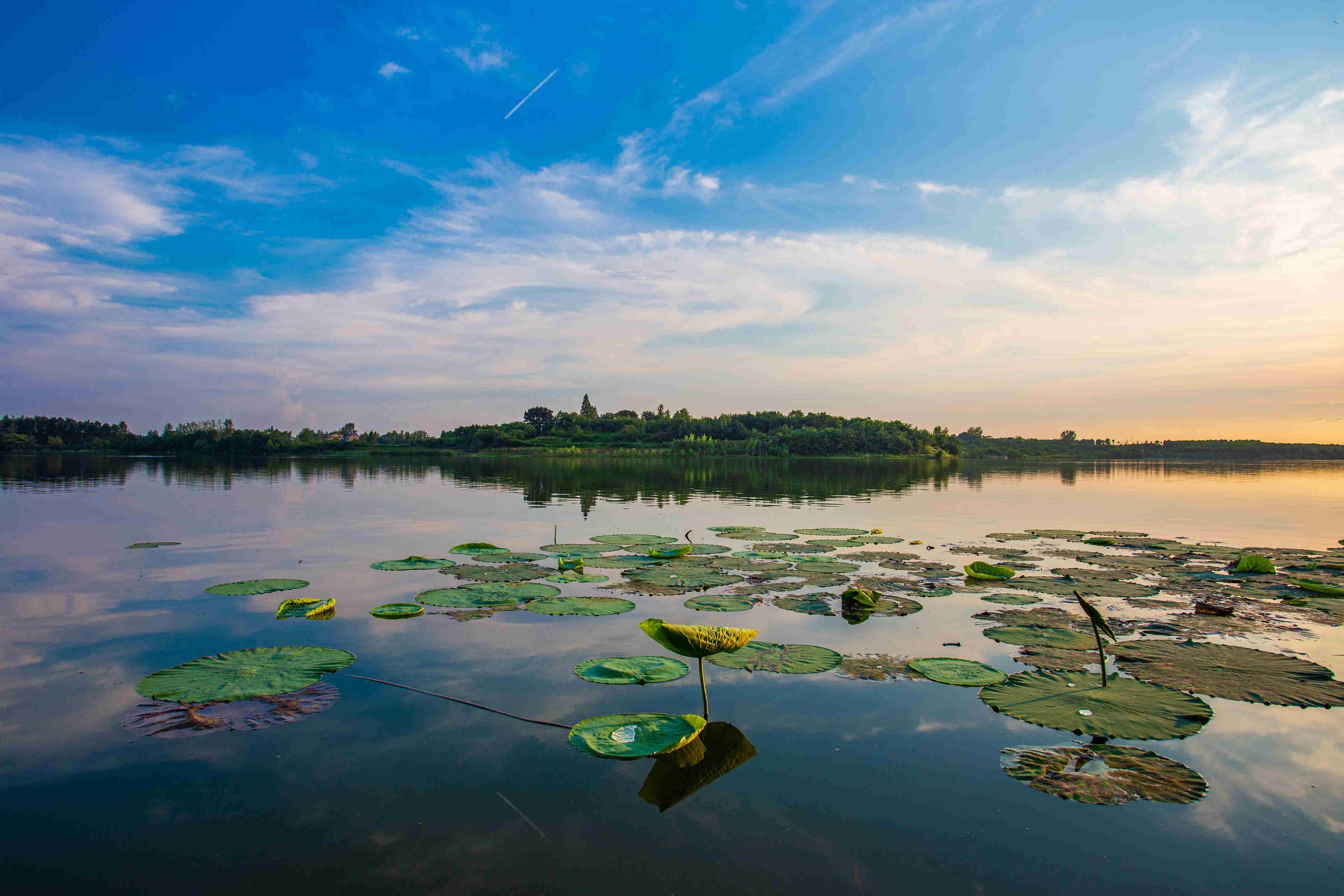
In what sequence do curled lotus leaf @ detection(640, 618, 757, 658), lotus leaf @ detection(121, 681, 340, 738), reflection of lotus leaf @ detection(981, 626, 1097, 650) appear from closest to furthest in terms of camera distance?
curled lotus leaf @ detection(640, 618, 757, 658), lotus leaf @ detection(121, 681, 340, 738), reflection of lotus leaf @ detection(981, 626, 1097, 650)

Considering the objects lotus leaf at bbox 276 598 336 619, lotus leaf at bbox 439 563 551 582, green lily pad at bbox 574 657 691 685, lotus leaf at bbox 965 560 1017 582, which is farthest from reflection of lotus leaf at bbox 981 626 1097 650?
lotus leaf at bbox 276 598 336 619

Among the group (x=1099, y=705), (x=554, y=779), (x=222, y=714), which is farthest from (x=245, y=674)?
(x=1099, y=705)

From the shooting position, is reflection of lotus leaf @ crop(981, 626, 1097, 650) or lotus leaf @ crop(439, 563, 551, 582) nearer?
reflection of lotus leaf @ crop(981, 626, 1097, 650)

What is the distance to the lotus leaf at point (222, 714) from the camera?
173 inches

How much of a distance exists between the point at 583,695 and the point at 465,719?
879 mm

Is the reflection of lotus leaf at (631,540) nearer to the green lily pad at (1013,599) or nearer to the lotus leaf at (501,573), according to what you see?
the lotus leaf at (501,573)

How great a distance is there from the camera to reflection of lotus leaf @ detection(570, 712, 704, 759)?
4.00m

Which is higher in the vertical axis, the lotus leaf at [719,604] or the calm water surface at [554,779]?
the lotus leaf at [719,604]

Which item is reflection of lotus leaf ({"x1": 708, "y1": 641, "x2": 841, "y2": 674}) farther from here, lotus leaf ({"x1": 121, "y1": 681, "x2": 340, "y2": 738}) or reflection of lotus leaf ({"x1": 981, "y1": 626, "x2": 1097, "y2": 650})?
lotus leaf ({"x1": 121, "y1": 681, "x2": 340, "y2": 738})

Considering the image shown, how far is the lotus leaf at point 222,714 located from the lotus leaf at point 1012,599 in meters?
7.25

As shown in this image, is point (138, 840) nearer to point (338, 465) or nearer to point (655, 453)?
point (338, 465)

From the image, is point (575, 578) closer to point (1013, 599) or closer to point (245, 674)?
point (245, 674)

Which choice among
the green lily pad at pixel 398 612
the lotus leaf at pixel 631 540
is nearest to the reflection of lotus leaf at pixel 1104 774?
the green lily pad at pixel 398 612

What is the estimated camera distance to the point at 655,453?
106m
